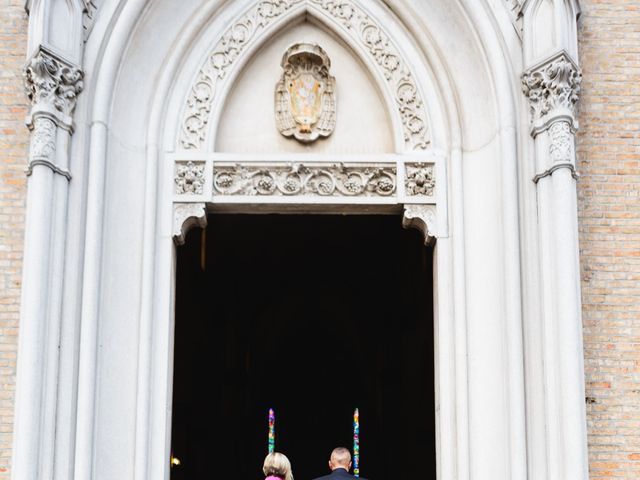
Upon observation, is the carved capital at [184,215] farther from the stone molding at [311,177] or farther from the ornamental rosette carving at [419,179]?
the ornamental rosette carving at [419,179]

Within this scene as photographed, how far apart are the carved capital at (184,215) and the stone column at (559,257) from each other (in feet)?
9.81

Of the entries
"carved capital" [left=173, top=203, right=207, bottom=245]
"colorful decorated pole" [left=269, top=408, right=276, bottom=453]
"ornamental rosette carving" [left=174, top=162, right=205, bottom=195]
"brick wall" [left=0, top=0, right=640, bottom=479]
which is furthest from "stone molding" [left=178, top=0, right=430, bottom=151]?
"colorful decorated pole" [left=269, top=408, right=276, bottom=453]

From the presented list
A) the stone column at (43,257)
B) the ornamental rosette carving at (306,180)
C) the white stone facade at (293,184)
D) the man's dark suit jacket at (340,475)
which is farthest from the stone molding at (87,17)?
the man's dark suit jacket at (340,475)

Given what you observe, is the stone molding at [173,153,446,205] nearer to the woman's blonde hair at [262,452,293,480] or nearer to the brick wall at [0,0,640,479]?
the brick wall at [0,0,640,479]

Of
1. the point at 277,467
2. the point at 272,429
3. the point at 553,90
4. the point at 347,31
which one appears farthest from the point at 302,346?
the point at 277,467

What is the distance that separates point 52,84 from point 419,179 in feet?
11.0

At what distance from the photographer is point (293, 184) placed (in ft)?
38.0

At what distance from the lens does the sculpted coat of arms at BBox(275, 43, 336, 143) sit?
11.8m

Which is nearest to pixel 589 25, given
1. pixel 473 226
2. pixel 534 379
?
pixel 473 226

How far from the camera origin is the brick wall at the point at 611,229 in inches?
423

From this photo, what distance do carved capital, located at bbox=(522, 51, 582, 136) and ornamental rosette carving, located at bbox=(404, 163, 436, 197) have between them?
40.4 inches

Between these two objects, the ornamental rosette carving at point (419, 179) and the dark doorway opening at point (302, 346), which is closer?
the ornamental rosette carving at point (419, 179)

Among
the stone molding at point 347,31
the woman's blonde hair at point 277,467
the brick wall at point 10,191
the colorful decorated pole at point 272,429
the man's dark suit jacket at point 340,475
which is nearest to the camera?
the woman's blonde hair at point 277,467

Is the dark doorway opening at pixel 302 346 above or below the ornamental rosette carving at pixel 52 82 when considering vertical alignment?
below
